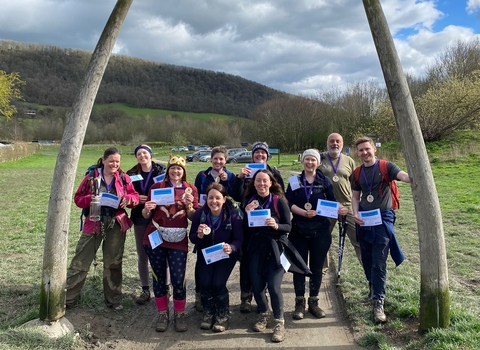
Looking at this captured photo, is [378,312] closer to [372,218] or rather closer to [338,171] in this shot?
[372,218]

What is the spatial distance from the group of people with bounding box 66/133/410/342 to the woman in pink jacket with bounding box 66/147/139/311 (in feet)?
0.04

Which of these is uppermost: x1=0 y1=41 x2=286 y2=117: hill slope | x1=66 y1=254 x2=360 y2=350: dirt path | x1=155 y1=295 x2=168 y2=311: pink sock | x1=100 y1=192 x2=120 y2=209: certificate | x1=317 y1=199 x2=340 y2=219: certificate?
x1=0 y1=41 x2=286 y2=117: hill slope

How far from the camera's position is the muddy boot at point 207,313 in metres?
4.50

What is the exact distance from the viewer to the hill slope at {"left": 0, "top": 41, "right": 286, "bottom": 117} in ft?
335

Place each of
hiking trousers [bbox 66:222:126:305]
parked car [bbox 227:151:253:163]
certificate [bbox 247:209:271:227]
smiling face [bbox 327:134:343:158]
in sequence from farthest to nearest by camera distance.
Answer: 1. parked car [bbox 227:151:253:163]
2. smiling face [bbox 327:134:343:158]
3. hiking trousers [bbox 66:222:126:305]
4. certificate [bbox 247:209:271:227]

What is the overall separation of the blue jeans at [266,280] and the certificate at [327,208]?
33.4 inches

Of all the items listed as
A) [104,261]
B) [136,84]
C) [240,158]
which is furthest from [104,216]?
[136,84]

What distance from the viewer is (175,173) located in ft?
15.2

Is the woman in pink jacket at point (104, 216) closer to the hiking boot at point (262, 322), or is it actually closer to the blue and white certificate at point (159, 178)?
the blue and white certificate at point (159, 178)

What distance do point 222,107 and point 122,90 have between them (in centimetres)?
3054

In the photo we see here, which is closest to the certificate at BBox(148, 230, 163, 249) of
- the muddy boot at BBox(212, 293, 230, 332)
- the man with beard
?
the muddy boot at BBox(212, 293, 230, 332)

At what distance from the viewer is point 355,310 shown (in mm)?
4758

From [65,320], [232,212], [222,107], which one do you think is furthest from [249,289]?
[222,107]

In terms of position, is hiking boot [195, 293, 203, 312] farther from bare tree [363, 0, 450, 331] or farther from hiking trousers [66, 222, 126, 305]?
bare tree [363, 0, 450, 331]
